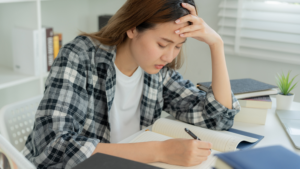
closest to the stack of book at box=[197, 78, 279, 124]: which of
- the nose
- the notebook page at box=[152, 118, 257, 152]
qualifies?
the notebook page at box=[152, 118, 257, 152]

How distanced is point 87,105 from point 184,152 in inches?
16.5

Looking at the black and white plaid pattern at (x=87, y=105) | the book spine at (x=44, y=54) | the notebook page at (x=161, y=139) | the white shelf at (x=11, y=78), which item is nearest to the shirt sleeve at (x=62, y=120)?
the black and white plaid pattern at (x=87, y=105)

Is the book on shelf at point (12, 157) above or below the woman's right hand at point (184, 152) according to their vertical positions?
above

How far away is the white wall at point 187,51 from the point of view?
6.23 feet

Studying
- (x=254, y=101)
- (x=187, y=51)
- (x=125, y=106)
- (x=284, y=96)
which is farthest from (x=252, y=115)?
(x=187, y=51)

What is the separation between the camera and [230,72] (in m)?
2.05

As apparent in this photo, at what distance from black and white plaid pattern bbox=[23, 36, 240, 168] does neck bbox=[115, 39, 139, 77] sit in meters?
0.04

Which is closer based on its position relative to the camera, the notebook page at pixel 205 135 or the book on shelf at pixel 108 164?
the book on shelf at pixel 108 164

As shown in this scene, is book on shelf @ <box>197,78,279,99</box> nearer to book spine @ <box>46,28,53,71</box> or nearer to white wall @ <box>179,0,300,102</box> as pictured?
white wall @ <box>179,0,300,102</box>

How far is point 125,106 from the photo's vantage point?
1234 mm

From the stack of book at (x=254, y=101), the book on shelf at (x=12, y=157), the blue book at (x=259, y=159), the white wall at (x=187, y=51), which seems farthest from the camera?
the white wall at (x=187, y=51)

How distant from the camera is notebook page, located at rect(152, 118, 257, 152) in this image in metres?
0.93

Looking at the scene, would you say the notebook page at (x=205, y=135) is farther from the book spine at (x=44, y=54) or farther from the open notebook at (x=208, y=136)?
the book spine at (x=44, y=54)

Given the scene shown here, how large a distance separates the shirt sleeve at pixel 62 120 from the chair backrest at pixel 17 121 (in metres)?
0.07
